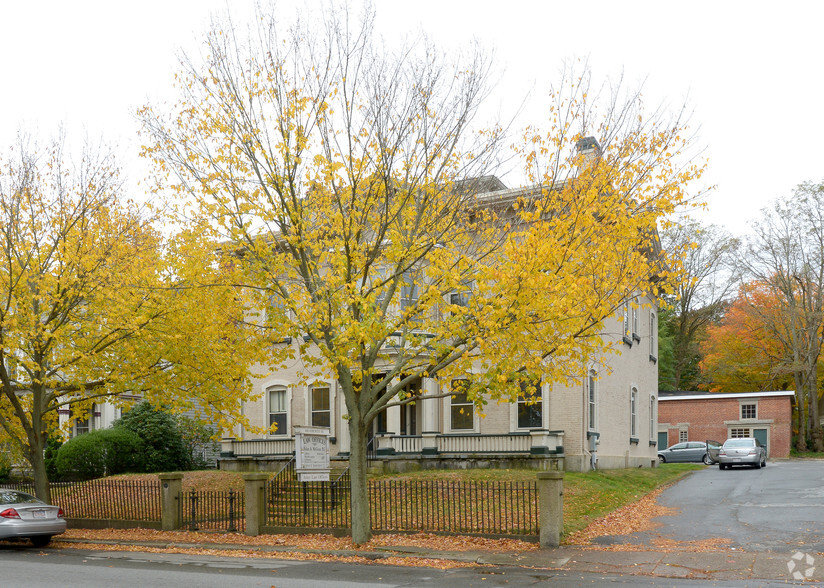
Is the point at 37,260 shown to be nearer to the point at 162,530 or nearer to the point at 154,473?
the point at 162,530

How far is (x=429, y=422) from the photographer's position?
88.1 ft

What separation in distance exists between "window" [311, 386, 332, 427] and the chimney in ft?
51.8

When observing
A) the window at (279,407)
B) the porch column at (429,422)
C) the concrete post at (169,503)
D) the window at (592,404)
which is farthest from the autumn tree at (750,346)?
the concrete post at (169,503)

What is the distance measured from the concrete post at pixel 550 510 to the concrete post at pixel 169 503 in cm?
890

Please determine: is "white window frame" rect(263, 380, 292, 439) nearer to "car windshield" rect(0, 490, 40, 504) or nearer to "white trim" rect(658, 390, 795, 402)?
"car windshield" rect(0, 490, 40, 504)

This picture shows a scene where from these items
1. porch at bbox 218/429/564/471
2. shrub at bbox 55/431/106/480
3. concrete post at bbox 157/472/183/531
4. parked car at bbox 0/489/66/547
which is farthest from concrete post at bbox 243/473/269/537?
shrub at bbox 55/431/106/480

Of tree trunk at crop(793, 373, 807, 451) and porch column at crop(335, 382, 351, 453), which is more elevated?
porch column at crop(335, 382, 351, 453)

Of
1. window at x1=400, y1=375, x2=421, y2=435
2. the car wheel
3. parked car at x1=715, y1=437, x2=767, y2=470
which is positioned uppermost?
window at x1=400, y1=375, x2=421, y2=435

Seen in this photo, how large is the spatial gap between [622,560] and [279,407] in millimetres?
18901

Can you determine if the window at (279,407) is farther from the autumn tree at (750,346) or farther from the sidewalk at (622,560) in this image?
the autumn tree at (750,346)

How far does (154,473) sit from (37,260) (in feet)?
42.8

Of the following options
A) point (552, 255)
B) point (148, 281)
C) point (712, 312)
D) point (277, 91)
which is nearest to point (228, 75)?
point (277, 91)

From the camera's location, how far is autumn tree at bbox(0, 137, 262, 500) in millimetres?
17953

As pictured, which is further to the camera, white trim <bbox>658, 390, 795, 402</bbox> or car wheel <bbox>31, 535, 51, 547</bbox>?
white trim <bbox>658, 390, 795, 402</bbox>
